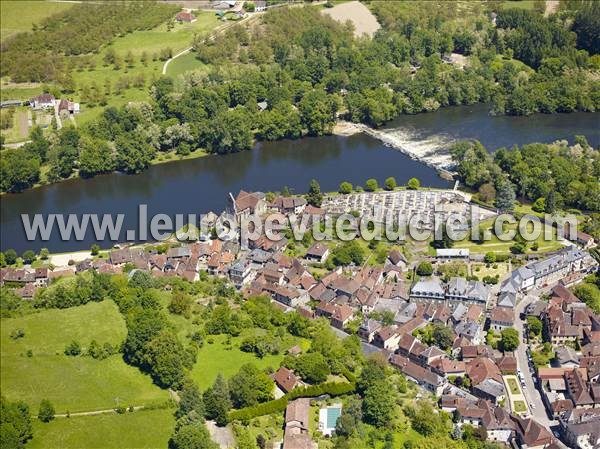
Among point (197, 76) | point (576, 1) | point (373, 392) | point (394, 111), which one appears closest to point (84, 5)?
point (197, 76)

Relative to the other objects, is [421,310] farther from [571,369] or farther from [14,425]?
[14,425]

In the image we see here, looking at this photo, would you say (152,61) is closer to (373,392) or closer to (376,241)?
(376,241)

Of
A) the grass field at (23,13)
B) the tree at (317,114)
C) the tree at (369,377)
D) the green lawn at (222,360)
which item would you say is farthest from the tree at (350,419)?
the grass field at (23,13)

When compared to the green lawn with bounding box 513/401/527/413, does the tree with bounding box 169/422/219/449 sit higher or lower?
higher

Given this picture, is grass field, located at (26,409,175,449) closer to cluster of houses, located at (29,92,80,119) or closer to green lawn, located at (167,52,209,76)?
cluster of houses, located at (29,92,80,119)

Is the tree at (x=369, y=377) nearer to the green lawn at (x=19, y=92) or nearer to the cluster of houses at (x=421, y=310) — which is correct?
the cluster of houses at (x=421, y=310)

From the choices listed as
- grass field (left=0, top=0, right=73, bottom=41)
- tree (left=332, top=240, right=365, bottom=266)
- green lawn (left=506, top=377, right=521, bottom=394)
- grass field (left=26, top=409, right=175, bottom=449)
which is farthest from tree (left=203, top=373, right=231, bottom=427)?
grass field (left=0, top=0, right=73, bottom=41)
